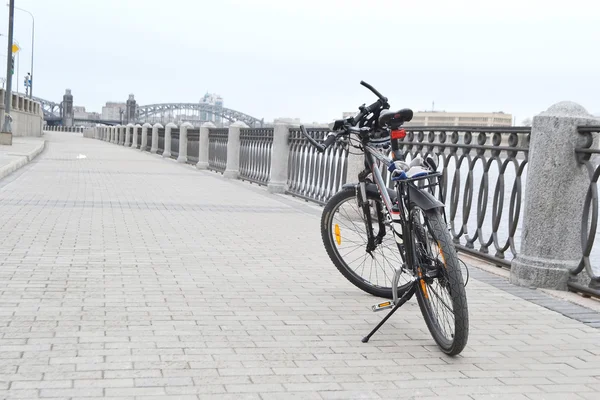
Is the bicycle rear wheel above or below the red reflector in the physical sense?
below

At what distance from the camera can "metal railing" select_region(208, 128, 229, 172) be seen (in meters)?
20.5

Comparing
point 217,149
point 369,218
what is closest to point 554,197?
point 369,218

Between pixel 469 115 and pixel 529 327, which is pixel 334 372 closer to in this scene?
pixel 529 327

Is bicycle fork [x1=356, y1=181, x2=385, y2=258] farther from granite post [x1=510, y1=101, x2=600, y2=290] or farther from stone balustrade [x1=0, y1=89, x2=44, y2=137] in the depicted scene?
stone balustrade [x1=0, y1=89, x2=44, y2=137]

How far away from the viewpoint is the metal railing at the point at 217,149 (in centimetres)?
2053

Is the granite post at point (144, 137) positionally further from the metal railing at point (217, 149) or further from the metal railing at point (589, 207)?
the metal railing at point (589, 207)

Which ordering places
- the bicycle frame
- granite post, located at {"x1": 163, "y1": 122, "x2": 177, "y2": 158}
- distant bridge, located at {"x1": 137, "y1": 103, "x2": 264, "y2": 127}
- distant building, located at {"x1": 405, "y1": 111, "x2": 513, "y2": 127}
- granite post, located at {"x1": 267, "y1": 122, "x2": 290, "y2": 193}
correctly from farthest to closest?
distant bridge, located at {"x1": 137, "y1": 103, "x2": 264, "y2": 127}, granite post, located at {"x1": 163, "y1": 122, "x2": 177, "y2": 158}, granite post, located at {"x1": 267, "y1": 122, "x2": 290, "y2": 193}, distant building, located at {"x1": 405, "y1": 111, "x2": 513, "y2": 127}, the bicycle frame

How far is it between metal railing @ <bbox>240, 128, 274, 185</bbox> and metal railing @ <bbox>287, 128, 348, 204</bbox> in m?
1.66

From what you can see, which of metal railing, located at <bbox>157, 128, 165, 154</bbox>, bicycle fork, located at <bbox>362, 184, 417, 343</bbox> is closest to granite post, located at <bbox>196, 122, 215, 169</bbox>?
metal railing, located at <bbox>157, 128, 165, 154</bbox>

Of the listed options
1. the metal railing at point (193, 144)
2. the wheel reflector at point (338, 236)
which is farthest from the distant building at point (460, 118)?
the metal railing at point (193, 144)

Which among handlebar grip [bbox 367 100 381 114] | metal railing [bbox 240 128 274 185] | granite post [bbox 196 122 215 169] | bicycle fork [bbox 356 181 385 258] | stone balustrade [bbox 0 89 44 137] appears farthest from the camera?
stone balustrade [bbox 0 89 44 137]

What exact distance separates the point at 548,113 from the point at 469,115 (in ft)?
14.1

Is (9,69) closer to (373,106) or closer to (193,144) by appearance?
(193,144)

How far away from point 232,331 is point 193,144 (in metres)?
21.0
